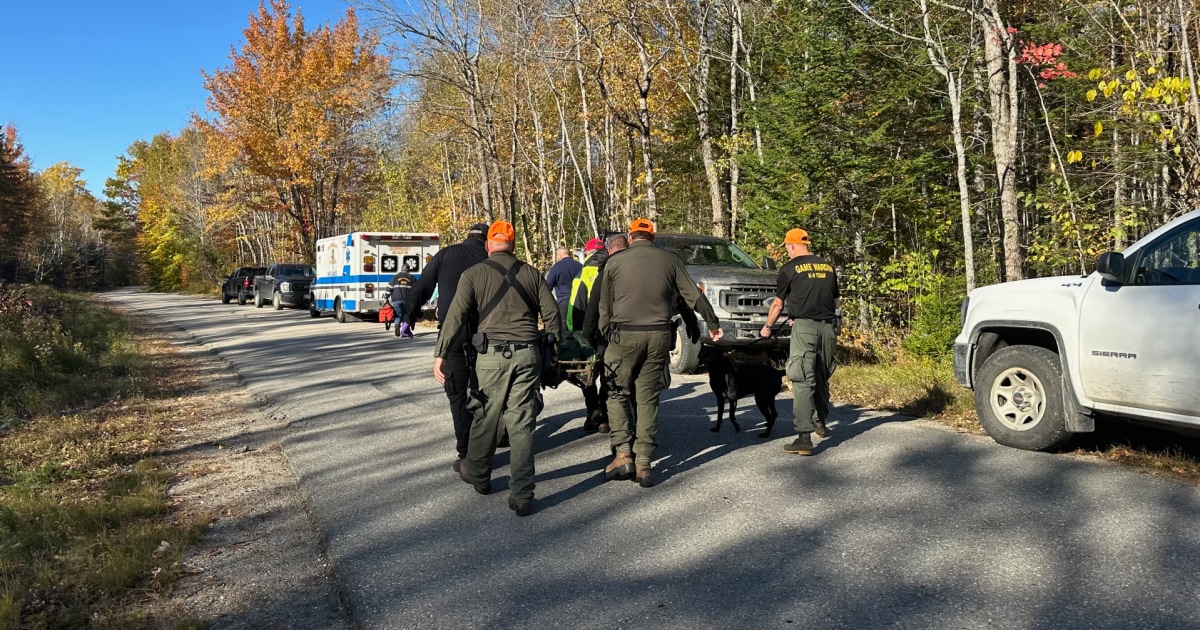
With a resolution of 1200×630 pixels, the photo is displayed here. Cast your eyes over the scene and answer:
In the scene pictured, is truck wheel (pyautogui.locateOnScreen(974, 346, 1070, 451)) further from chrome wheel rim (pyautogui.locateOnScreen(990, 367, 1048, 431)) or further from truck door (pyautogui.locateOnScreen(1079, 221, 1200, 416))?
truck door (pyautogui.locateOnScreen(1079, 221, 1200, 416))

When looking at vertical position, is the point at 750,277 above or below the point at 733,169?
below

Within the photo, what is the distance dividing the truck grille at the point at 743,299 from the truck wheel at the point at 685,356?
0.74 m

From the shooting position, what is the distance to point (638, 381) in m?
5.94

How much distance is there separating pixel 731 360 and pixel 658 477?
1.72 m

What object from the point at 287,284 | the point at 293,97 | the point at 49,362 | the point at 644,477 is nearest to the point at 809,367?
the point at 644,477

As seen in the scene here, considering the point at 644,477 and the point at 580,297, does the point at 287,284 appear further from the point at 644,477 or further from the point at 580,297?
the point at 644,477

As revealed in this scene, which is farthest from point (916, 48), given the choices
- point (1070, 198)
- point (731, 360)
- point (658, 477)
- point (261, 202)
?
point (261, 202)

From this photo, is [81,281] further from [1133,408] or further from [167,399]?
[1133,408]

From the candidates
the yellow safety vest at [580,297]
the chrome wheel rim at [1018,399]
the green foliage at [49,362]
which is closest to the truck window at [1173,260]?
the chrome wheel rim at [1018,399]

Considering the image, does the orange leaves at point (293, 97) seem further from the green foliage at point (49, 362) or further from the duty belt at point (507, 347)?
the duty belt at point (507, 347)

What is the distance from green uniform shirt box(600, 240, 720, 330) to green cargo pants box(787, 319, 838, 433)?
1.06 m

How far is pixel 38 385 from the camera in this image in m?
10.6

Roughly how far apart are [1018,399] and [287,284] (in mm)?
29407

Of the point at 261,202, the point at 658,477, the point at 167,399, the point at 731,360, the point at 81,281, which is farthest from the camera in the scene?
the point at 81,281
